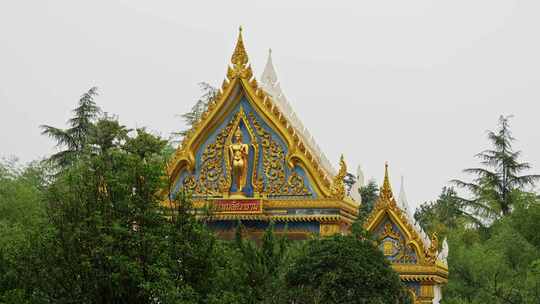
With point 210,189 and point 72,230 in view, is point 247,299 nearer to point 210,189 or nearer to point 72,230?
point 72,230

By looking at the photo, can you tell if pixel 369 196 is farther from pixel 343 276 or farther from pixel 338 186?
pixel 343 276

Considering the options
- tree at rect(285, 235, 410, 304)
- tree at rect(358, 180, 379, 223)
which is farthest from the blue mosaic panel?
tree at rect(358, 180, 379, 223)

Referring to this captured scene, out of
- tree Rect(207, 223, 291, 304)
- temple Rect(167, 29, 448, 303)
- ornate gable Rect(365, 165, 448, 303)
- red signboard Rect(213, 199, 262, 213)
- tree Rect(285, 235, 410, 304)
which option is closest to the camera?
tree Rect(285, 235, 410, 304)

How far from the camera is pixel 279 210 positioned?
28.0 meters

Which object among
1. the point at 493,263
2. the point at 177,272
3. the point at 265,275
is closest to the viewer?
the point at 177,272

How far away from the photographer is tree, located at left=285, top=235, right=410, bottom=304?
52.8 ft

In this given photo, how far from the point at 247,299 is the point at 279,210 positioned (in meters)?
7.89

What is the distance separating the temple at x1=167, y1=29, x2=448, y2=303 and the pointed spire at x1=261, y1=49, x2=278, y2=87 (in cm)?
94

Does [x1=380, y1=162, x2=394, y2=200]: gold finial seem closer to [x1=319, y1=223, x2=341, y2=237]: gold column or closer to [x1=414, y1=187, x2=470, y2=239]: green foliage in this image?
[x1=319, y1=223, x2=341, y2=237]: gold column

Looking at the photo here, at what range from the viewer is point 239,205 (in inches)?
1108

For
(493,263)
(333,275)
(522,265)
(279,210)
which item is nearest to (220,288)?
(333,275)

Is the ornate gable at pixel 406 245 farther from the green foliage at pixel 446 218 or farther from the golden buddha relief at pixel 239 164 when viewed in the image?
the green foliage at pixel 446 218

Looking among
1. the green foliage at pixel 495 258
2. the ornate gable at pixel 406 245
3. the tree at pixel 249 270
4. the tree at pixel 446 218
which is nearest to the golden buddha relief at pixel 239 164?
the ornate gable at pixel 406 245

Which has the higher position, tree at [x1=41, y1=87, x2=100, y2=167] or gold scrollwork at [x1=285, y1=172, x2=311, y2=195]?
tree at [x1=41, y1=87, x2=100, y2=167]
